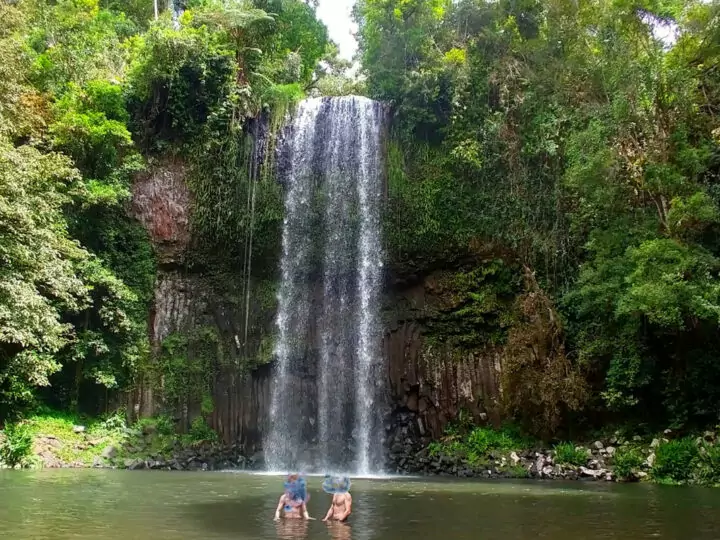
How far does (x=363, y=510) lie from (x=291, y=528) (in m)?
2.00

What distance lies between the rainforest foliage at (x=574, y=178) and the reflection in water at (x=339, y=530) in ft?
29.7

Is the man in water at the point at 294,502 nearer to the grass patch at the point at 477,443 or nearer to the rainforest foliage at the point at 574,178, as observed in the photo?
the rainforest foliage at the point at 574,178

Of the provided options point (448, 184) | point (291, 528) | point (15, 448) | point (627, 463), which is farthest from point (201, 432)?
point (291, 528)

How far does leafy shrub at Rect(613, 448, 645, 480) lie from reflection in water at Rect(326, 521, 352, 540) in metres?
9.11

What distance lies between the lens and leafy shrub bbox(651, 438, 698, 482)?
13.8 m

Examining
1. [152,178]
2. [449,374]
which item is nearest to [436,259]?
[449,374]

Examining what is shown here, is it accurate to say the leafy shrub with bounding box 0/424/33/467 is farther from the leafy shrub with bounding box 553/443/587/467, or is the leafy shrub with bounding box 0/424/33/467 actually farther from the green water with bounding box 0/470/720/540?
the leafy shrub with bounding box 553/443/587/467

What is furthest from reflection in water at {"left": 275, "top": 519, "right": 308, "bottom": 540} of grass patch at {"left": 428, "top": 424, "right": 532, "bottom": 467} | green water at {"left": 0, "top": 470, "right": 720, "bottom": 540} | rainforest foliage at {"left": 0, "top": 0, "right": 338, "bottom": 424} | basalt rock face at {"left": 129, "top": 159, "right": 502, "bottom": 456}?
rainforest foliage at {"left": 0, "top": 0, "right": 338, "bottom": 424}

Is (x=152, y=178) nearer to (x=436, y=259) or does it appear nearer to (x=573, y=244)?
(x=436, y=259)

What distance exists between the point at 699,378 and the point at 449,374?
667cm

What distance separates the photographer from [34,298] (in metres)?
15.5

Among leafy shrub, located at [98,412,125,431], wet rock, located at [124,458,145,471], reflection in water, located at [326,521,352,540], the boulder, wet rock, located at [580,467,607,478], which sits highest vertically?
leafy shrub, located at [98,412,125,431]

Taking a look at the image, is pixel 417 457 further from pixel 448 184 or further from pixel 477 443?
pixel 448 184

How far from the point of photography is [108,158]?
19984mm
